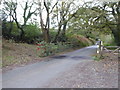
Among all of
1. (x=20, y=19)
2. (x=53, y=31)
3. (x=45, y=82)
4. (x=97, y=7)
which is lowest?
(x=45, y=82)

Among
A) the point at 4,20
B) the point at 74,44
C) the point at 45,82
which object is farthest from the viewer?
the point at 74,44

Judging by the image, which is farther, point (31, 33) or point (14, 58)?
point (31, 33)

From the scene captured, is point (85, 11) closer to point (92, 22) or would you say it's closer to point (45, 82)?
point (92, 22)

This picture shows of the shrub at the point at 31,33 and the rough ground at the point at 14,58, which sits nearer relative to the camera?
the rough ground at the point at 14,58

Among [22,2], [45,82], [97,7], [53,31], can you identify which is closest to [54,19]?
[53,31]

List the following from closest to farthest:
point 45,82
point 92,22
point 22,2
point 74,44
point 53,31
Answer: point 45,82, point 22,2, point 92,22, point 53,31, point 74,44

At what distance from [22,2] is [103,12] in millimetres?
9593

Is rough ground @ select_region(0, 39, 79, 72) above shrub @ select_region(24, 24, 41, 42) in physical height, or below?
below

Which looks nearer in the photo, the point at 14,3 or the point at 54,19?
the point at 14,3

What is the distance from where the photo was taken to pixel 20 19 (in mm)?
16734

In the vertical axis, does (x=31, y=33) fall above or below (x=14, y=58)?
above

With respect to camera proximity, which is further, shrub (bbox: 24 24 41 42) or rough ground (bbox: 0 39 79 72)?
shrub (bbox: 24 24 41 42)

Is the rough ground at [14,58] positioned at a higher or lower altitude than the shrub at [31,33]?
lower

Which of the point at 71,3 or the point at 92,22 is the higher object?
the point at 71,3
